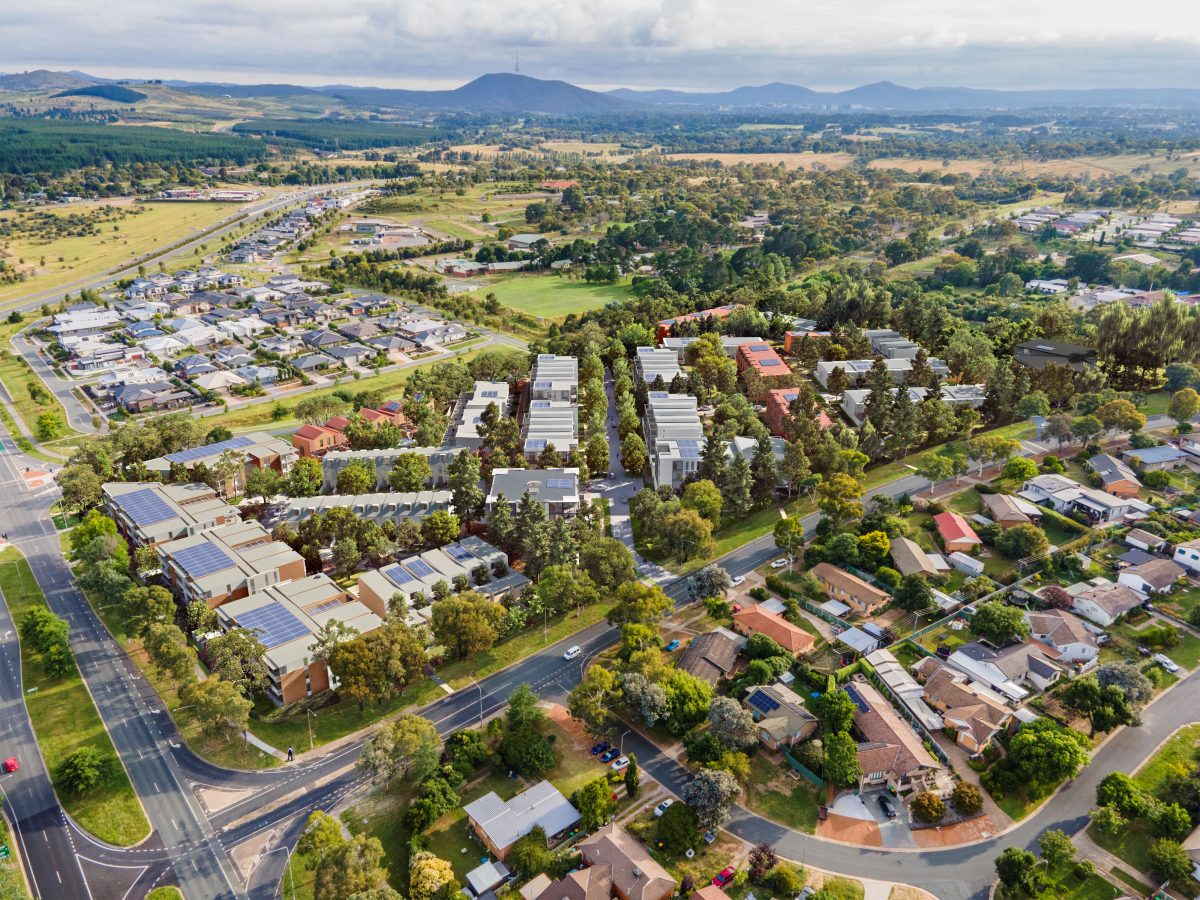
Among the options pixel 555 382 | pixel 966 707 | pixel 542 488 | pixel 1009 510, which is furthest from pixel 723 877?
pixel 555 382

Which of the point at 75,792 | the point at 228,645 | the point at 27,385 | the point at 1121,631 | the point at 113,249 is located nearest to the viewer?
the point at 75,792

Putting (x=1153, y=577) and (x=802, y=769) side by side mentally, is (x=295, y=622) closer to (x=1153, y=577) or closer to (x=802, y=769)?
(x=802, y=769)

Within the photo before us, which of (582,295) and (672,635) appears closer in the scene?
(672,635)

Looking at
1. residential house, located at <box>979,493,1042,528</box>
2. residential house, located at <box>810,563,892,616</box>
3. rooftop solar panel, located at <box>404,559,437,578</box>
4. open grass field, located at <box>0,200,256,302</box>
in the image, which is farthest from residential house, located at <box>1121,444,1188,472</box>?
open grass field, located at <box>0,200,256,302</box>

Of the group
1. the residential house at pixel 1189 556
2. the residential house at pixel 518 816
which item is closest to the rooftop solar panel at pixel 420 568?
the residential house at pixel 518 816

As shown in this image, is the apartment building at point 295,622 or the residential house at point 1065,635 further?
the residential house at point 1065,635

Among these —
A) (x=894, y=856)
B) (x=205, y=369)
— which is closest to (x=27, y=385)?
(x=205, y=369)

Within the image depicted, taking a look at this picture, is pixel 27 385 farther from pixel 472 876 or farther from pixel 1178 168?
pixel 1178 168

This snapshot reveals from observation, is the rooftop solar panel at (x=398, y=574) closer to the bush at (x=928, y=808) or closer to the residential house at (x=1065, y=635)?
the bush at (x=928, y=808)
